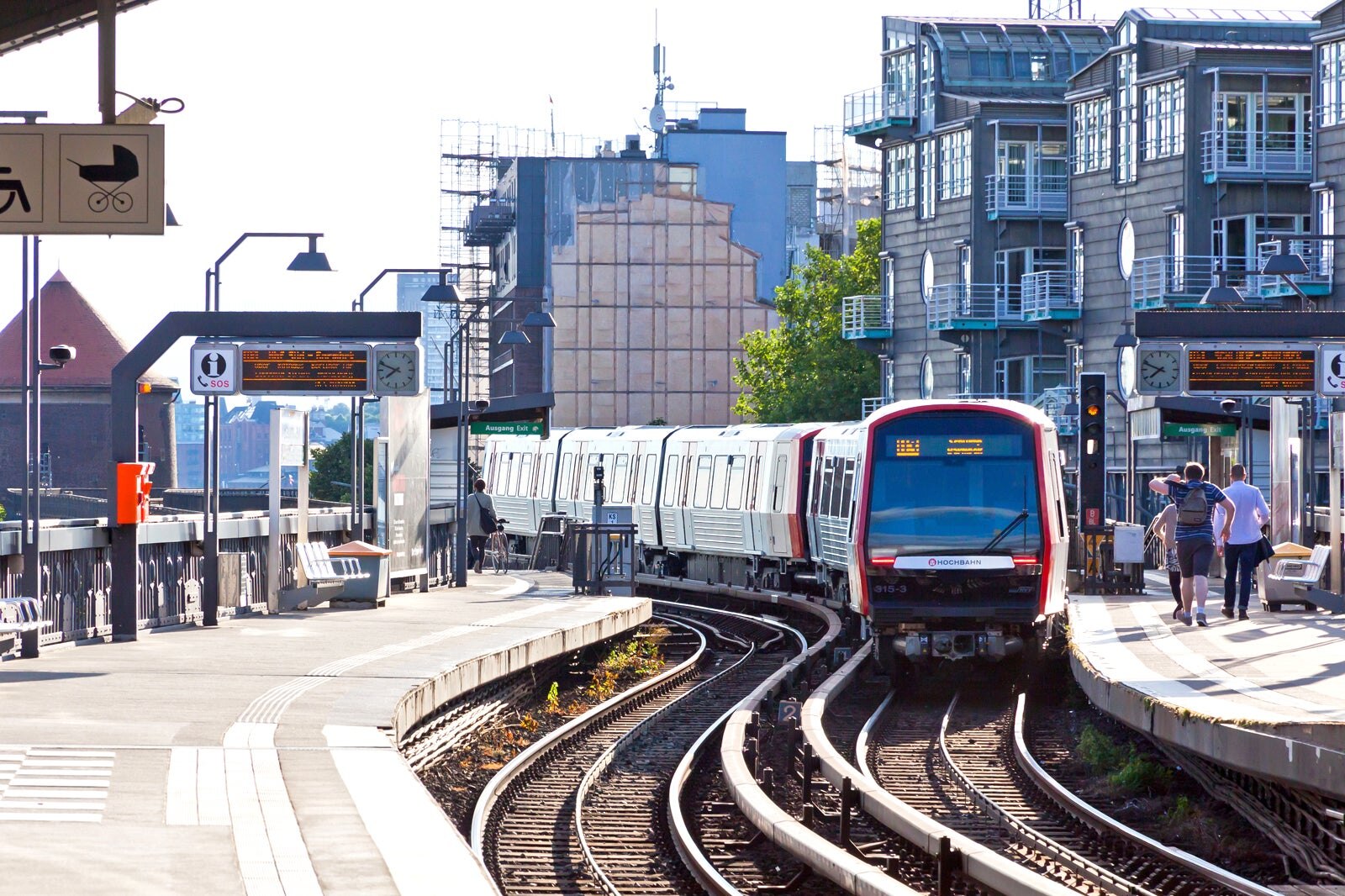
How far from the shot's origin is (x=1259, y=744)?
41.6 ft

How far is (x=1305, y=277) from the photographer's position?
48125 mm

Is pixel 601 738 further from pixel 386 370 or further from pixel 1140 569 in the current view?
pixel 1140 569

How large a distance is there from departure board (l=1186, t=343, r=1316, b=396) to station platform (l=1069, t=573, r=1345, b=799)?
3130 millimetres

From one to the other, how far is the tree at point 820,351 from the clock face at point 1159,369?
1801 inches

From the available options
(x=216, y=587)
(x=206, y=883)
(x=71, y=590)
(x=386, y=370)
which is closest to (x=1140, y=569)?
(x=386, y=370)

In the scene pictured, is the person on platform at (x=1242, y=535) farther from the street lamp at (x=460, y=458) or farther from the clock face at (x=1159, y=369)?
the street lamp at (x=460, y=458)

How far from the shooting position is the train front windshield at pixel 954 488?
2216cm

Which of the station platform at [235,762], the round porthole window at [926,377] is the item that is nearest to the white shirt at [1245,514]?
the station platform at [235,762]

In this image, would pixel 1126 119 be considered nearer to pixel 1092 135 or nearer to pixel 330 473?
pixel 1092 135

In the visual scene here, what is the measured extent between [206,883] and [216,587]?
1452cm

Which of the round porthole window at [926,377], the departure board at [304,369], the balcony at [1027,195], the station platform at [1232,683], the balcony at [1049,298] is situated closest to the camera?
the station platform at [1232,683]

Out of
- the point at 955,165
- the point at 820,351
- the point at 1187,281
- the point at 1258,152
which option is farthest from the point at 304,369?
the point at 820,351

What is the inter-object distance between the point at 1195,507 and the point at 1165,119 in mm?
33499

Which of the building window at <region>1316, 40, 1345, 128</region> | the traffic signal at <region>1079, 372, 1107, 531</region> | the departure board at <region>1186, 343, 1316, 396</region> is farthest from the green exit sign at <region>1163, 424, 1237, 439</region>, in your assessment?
the building window at <region>1316, 40, 1345, 128</region>
